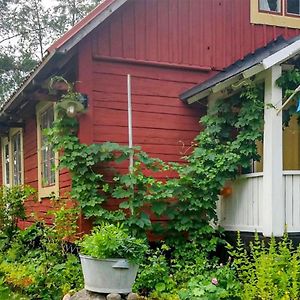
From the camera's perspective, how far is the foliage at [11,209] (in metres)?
9.14

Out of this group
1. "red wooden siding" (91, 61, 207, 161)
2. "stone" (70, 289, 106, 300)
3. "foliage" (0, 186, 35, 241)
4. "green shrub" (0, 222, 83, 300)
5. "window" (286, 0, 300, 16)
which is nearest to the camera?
"stone" (70, 289, 106, 300)

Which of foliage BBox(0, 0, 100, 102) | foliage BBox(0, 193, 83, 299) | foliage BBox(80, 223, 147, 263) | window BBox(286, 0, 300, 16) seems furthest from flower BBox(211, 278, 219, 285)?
foliage BBox(0, 0, 100, 102)

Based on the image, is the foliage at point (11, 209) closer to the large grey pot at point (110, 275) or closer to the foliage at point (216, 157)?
the foliage at point (216, 157)

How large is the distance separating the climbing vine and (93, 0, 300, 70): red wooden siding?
118 cm

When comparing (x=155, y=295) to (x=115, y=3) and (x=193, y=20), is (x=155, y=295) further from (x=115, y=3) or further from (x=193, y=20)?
(x=193, y=20)

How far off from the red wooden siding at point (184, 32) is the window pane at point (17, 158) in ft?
17.7

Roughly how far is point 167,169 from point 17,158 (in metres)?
6.50

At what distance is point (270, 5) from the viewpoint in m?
8.56

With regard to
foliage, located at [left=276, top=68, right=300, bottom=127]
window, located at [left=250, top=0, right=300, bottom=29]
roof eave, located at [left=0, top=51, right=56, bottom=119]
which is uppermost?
window, located at [left=250, top=0, right=300, bottom=29]

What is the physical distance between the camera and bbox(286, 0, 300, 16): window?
8.64m

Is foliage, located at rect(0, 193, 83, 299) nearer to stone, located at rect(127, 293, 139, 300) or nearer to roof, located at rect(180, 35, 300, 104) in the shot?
stone, located at rect(127, 293, 139, 300)

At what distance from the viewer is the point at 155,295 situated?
563 cm

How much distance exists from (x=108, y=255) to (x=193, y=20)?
4.43 meters

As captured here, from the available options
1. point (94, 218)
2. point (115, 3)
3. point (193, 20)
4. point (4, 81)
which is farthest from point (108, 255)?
point (4, 81)
